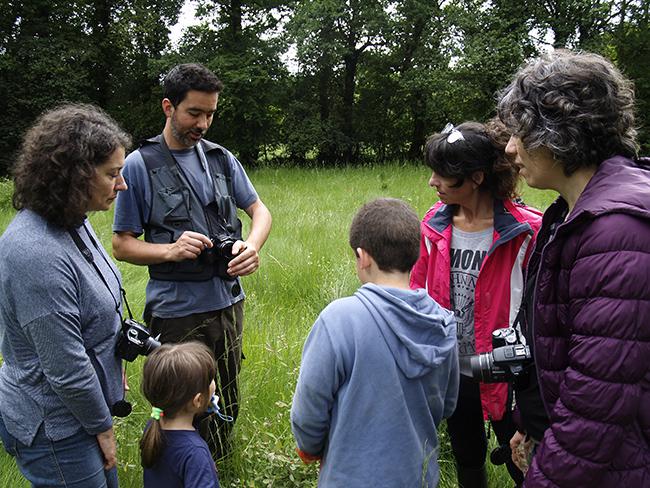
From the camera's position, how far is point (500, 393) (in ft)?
8.28

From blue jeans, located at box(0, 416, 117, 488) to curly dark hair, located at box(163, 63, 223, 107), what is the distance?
1653 millimetres

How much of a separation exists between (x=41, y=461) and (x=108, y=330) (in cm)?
48

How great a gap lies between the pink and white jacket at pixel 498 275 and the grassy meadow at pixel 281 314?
0.76 meters

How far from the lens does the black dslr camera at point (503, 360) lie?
5.99 ft

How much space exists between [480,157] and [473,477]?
59.9 inches

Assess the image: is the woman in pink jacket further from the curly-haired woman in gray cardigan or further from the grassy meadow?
the curly-haired woman in gray cardigan

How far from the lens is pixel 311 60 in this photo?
19141 millimetres

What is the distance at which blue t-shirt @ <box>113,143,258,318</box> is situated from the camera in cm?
272

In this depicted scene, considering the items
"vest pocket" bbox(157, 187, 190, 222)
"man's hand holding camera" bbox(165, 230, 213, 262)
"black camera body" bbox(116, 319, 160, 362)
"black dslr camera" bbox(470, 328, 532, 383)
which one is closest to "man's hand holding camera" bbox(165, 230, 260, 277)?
"man's hand holding camera" bbox(165, 230, 213, 262)

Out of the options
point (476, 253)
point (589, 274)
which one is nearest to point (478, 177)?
point (476, 253)

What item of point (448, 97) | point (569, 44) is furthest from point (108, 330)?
point (569, 44)

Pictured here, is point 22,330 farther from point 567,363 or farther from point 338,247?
point 338,247

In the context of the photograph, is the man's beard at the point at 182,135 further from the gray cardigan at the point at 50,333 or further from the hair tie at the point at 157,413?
the hair tie at the point at 157,413

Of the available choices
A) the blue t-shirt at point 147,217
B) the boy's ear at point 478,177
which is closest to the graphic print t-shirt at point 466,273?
the boy's ear at point 478,177
